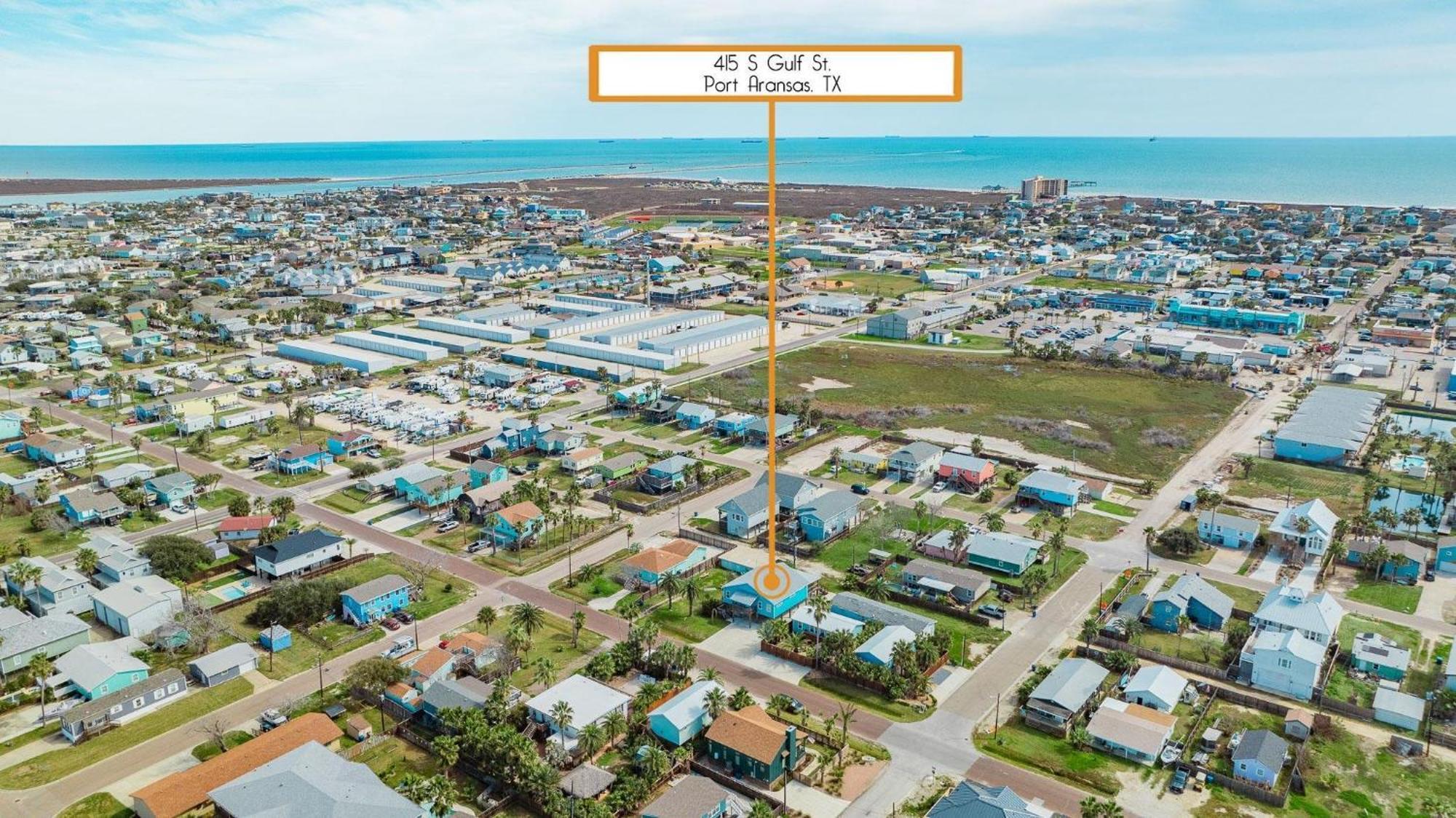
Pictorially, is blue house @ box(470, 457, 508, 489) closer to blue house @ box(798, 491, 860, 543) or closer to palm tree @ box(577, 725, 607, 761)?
blue house @ box(798, 491, 860, 543)

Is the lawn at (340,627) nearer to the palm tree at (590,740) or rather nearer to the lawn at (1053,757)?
the palm tree at (590,740)

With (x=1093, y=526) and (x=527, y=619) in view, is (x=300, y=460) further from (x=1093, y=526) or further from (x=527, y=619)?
(x=1093, y=526)

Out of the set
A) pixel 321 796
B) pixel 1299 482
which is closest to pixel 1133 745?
pixel 321 796

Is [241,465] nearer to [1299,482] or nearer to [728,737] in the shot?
[728,737]

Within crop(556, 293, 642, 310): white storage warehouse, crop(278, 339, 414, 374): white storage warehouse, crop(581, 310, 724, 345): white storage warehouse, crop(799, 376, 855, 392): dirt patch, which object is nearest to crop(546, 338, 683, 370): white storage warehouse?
crop(581, 310, 724, 345): white storage warehouse

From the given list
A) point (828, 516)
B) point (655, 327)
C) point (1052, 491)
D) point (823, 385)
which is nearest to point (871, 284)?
point (655, 327)

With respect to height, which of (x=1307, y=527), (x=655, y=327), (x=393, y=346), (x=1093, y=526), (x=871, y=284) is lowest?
(x=1093, y=526)

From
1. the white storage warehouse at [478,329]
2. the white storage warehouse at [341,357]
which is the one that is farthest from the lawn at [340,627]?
the white storage warehouse at [478,329]
